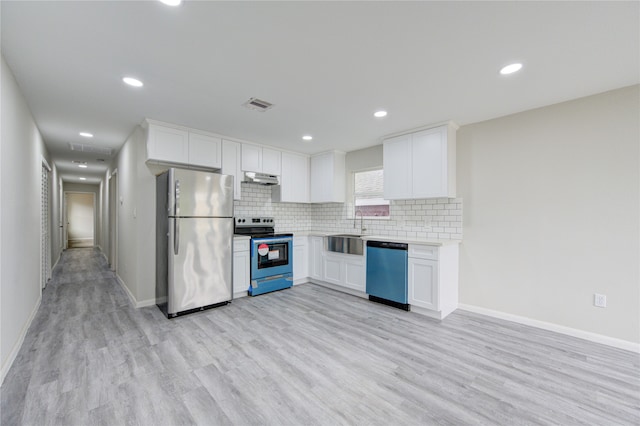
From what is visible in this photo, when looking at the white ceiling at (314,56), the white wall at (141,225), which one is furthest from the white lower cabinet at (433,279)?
the white wall at (141,225)

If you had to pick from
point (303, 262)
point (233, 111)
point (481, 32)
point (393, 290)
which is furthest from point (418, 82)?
point (303, 262)

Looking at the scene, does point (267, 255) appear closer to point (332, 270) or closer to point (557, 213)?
point (332, 270)

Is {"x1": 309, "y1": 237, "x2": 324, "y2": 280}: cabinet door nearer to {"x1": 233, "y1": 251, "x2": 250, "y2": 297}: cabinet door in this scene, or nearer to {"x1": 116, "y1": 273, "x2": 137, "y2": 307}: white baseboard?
{"x1": 233, "y1": 251, "x2": 250, "y2": 297}: cabinet door

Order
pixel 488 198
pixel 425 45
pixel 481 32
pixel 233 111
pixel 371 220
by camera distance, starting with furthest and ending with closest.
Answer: pixel 371 220, pixel 488 198, pixel 233 111, pixel 425 45, pixel 481 32

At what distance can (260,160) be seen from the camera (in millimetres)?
4664

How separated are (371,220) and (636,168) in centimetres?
307

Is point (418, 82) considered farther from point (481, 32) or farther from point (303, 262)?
point (303, 262)

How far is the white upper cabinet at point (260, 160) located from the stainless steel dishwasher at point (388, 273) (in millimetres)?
2150

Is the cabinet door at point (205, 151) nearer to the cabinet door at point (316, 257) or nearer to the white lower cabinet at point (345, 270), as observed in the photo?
the cabinet door at point (316, 257)

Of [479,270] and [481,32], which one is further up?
[481,32]

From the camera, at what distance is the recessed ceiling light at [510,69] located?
7.27ft

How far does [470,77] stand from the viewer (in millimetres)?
2412

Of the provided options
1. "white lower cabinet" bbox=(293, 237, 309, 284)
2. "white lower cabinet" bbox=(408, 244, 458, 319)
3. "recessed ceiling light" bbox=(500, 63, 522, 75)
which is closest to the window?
"white lower cabinet" bbox=(293, 237, 309, 284)

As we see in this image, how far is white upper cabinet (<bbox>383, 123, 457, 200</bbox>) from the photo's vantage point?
3531mm
